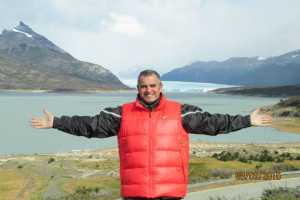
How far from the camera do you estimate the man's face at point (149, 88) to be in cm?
729

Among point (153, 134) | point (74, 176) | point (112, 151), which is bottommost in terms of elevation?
point (112, 151)

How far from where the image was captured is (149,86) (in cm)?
734

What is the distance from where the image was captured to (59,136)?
83000 mm

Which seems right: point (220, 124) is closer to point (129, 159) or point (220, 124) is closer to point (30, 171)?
point (129, 159)

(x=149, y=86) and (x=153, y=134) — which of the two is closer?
(x=153, y=134)

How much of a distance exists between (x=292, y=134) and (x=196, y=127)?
3416 inches

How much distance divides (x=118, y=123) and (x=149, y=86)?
2.02ft

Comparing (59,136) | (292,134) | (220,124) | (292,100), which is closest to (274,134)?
(292,134)

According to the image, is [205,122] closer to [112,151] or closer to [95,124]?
[95,124]
